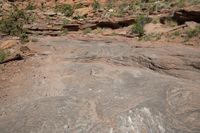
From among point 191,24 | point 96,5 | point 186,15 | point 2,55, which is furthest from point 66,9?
point 2,55

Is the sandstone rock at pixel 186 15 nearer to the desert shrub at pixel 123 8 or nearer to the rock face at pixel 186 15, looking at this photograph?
the rock face at pixel 186 15

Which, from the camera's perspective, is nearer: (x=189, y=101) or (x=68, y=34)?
(x=189, y=101)

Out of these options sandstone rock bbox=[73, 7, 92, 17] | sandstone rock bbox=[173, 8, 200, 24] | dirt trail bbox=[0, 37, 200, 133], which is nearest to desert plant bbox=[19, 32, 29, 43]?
dirt trail bbox=[0, 37, 200, 133]

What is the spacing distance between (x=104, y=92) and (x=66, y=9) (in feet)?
36.7

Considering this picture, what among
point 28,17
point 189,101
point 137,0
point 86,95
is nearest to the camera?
point 189,101

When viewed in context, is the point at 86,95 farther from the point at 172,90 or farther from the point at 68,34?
the point at 68,34

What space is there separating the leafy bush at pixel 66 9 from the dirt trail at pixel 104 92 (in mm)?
7260

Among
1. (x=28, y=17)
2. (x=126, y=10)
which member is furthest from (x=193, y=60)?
(x=28, y=17)

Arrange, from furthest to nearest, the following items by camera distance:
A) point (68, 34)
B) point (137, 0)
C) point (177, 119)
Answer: point (137, 0), point (68, 34), point (177, 119)

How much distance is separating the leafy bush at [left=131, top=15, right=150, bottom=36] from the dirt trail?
3.31 meters

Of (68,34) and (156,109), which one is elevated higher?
(156,109)

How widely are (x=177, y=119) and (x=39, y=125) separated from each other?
7.74 ft

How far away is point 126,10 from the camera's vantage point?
1741 centimetres

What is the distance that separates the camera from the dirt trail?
21.7ft
